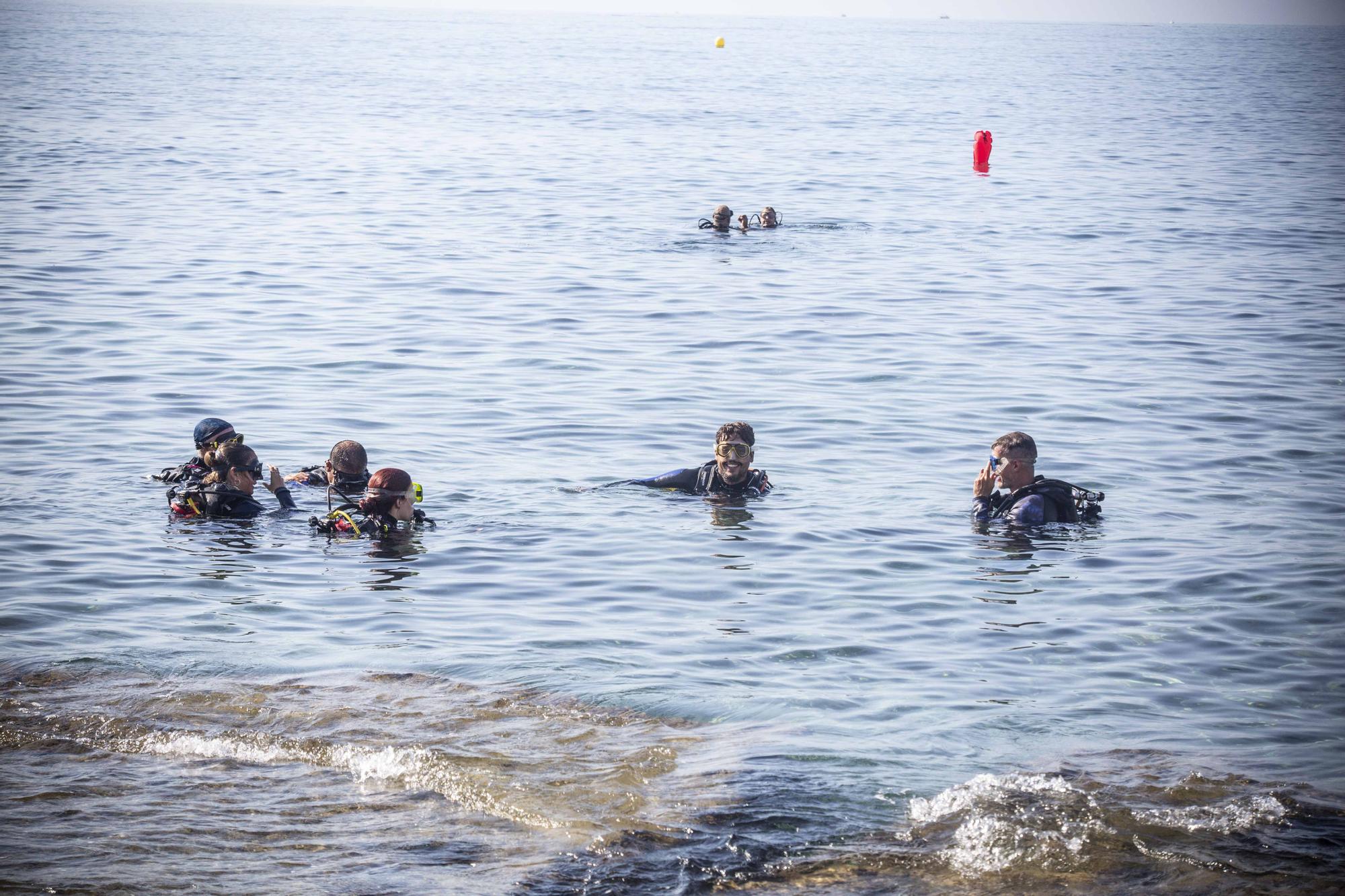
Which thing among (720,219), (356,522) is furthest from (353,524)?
(720,219)

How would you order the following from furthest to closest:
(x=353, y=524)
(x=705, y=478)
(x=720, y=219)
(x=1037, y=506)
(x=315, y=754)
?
(x=720, y=219)
(x=705, y=478)
(x=1037, y=506)
(x=353, y=524)
(x=315, y=754)

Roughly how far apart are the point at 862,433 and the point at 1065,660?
5.45m

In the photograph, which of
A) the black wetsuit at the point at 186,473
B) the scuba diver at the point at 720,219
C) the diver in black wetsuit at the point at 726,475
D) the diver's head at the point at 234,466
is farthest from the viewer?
the scuba diver at the point at 720,219

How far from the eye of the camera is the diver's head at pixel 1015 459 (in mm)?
10742

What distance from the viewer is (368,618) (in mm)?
9094

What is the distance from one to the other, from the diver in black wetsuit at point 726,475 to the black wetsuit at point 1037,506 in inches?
73.3

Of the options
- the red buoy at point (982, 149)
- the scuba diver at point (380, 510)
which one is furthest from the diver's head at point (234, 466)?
the red buoy at point (982, 149)

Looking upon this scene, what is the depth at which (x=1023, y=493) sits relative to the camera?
35.4 ft

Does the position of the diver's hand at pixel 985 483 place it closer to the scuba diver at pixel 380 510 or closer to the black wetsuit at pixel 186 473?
the scuba diver at pixel 380 510

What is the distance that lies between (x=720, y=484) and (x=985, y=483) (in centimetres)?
221

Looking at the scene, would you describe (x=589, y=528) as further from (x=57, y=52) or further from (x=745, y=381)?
(x=57, y=52)

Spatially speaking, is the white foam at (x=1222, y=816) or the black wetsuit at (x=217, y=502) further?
the black wetsuit at (x=217, y=502)

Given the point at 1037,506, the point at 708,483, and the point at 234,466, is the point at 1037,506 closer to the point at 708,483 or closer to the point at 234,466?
the point at 708,483

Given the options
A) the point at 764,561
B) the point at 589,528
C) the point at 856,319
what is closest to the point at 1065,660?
the point at 764,561
